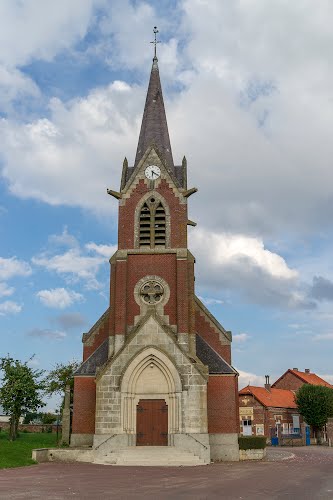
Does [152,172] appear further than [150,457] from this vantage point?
Yes

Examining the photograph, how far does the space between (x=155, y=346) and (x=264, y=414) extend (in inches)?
1383

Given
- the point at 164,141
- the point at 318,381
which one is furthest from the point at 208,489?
the point at 318,381

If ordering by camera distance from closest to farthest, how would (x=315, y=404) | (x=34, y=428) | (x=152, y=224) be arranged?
1. (x=152, y=224)
2. (x=315, y=404)
3. (x=34, y=428)

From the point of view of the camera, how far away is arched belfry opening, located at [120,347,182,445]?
29766 millimetres

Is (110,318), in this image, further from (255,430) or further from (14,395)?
(255,430)

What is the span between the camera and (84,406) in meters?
32.8

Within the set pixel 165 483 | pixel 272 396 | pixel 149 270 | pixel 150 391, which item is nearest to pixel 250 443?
pixel 150 391

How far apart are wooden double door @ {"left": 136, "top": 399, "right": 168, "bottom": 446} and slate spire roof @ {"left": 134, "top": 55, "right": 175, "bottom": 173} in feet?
51.6

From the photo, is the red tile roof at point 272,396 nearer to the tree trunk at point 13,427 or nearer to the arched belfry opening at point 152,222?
the tree trunk at point 13,427

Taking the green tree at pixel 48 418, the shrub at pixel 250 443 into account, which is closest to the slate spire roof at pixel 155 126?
the shrub at pixel 250 443

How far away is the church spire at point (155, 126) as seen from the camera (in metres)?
37.8

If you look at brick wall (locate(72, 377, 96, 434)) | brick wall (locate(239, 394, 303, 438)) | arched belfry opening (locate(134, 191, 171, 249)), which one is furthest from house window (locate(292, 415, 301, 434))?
arched belfry opening (locate(134, 191, 171, 249))

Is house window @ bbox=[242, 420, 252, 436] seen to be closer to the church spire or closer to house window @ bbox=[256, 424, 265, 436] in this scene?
house window @ bbox=[256, 424, 265, 436]

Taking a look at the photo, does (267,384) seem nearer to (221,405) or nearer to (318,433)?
(318,433)
